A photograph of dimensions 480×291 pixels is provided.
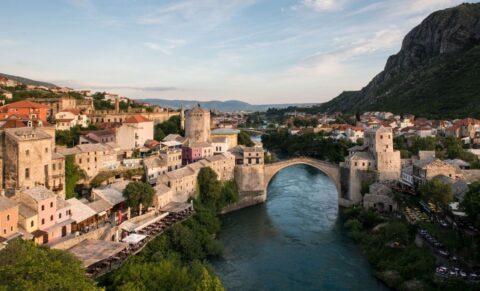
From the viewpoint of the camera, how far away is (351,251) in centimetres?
2356

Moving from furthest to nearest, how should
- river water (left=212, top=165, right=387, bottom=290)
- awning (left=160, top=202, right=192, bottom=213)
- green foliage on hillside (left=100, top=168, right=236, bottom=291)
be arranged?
awning (left=160, top=202, right=192, bottom=213), river water (left=212, top=165, right=387, bottom=290), green foliage on hillside (left=100, top=168, right=236, bottom=291)

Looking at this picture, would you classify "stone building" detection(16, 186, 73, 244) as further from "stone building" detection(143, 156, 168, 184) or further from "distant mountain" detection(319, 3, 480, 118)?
"distant mountain" detection(319, 3, 480, 118)

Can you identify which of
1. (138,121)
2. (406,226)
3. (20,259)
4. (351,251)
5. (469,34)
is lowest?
(351,251)

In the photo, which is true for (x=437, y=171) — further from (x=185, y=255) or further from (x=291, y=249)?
(x=185, y=255)

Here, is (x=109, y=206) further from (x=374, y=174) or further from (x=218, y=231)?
(x=374, y=174)

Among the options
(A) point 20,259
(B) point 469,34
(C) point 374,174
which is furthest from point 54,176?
(B) point 469,34

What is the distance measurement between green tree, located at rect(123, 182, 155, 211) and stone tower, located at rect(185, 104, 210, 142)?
16285 millimetres

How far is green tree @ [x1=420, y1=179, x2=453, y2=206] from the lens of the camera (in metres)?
23.2

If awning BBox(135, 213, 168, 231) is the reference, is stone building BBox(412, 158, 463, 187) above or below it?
above

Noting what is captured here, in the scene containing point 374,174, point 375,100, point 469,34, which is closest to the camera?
point 374,174

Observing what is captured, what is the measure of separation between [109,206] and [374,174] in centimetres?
1852

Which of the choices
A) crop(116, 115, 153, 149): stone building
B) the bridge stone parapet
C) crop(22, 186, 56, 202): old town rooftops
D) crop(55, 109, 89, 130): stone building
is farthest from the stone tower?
crop(22, 186, 56, 202): old town rooftops

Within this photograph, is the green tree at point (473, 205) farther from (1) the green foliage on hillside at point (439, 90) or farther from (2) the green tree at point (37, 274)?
(1) the green foliage on hillside at point (439, 90)

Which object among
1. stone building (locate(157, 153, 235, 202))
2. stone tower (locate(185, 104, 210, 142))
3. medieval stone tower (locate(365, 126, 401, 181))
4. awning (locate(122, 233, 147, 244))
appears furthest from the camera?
stone tower (locate(185, 104, 210, 142))
